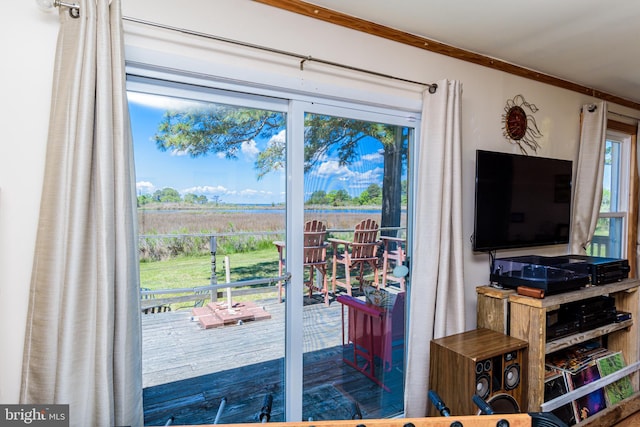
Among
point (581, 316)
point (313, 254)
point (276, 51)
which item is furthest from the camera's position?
point (581, 316)

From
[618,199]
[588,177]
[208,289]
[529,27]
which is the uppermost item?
[529,27]

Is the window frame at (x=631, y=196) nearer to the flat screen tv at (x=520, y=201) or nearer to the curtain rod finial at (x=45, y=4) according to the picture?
the flat screen tv at (x=520, y=201)

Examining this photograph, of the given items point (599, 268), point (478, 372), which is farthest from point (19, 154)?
point (599, 268)

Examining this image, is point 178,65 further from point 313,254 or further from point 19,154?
point 313,254

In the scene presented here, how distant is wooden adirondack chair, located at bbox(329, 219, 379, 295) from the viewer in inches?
86.4

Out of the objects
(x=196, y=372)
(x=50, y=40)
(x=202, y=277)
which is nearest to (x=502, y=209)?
(x=202, y=277)

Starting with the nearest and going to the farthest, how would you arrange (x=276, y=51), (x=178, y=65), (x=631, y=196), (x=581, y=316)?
(x=178, y=65) < (x=276, y=51) < (x=581, y=316) < (x=631, y=196)

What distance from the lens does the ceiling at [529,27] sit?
1915mm

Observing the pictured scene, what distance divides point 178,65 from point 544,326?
92.1 inches

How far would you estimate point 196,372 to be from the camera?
187 cm

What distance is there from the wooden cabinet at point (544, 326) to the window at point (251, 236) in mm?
618

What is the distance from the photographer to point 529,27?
2156 mm

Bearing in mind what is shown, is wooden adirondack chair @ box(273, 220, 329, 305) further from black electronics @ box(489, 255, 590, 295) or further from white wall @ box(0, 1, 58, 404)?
black electronics @ box(489, 255, 590, 295)

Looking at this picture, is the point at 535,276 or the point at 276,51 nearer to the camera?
the point at 276,51
